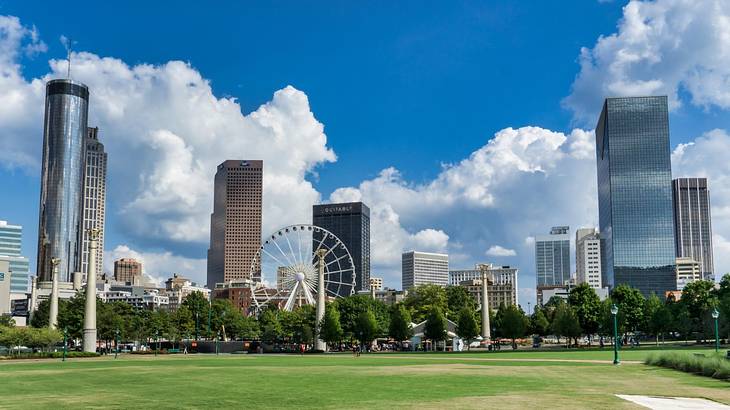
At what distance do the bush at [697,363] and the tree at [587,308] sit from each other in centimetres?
7169

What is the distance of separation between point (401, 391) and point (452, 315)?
137761 millimetres

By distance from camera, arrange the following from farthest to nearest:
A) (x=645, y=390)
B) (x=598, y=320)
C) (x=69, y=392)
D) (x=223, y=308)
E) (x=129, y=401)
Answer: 1. (x=223, y=308)
2. (x=598, y=320)
3. (x=69, y=392)
4. (x=645, y=390)
5. (x=129, y=401)

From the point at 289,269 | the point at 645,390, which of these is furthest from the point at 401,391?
the point at 289,269

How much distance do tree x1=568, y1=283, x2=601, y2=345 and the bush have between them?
71.7 meters

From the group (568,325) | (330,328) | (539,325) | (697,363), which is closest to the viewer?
(697,363)

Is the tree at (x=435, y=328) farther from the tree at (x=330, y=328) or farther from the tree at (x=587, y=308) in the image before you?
the tree at (x=587, y=308)

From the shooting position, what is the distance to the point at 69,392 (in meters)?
34.0

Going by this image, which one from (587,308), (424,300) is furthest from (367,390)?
(424,300)

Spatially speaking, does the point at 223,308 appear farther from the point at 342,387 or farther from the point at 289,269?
the point at 342,387

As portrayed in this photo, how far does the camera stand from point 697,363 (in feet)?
140

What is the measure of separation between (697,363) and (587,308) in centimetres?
8393

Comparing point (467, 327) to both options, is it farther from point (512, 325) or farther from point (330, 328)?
point (330, 328)

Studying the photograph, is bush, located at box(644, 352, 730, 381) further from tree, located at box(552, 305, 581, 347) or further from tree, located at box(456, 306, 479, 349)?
tree, located at box(456, 306, 479, 349)

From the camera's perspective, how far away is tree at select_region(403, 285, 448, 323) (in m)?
170
